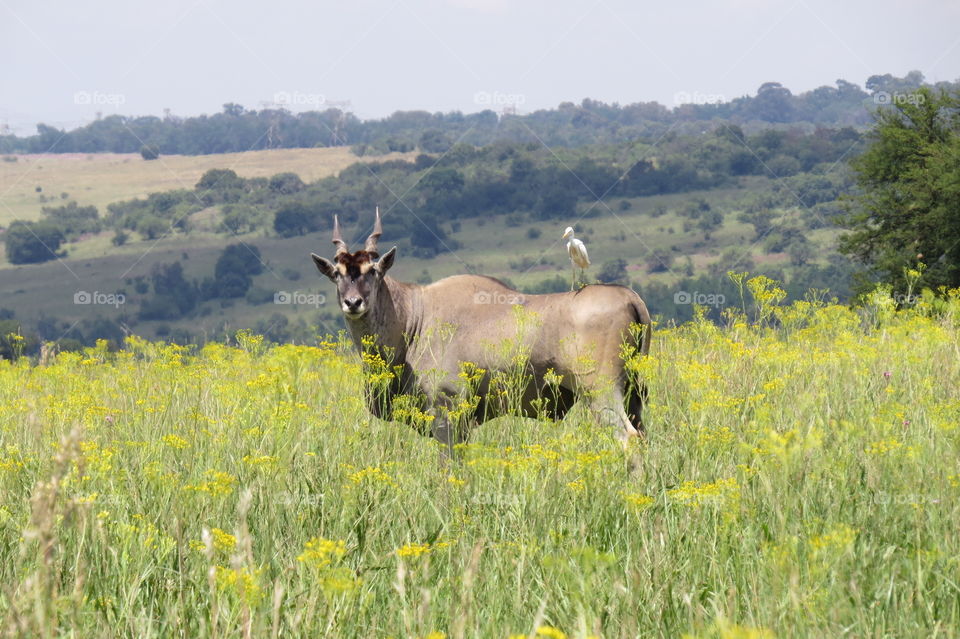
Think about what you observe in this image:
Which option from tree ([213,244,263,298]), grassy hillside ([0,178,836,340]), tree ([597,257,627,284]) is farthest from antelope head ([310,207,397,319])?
tree ([213,244,263,298])

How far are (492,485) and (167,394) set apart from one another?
4.01 m

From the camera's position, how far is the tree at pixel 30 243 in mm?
172750

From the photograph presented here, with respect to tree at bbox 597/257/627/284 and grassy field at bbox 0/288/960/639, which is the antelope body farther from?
tree at bbox 597/257/627/284

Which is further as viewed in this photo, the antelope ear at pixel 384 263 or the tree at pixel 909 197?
the tree at pixel 909 197

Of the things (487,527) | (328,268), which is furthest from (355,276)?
(487,527)

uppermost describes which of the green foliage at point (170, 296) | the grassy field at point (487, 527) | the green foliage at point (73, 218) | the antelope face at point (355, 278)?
the antelope face at point (355, 278)

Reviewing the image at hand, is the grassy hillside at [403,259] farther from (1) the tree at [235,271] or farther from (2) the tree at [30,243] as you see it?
(2) the tree at [30,243]

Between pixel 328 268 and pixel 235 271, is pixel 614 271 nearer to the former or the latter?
pixel 235 271

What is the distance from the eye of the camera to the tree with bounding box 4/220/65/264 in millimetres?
172750

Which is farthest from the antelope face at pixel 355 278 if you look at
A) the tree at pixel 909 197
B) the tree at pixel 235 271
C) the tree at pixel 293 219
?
the tree at pixel 293 219

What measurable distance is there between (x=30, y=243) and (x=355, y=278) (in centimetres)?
18456

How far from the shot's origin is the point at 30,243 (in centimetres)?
17338

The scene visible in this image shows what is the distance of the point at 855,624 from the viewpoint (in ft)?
10.3

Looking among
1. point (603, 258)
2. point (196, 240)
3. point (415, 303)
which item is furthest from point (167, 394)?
point (196, 240)
